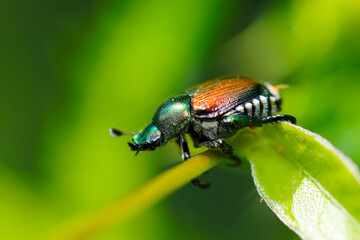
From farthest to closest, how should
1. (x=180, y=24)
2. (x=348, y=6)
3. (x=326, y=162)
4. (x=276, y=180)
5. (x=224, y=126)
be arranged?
(x=180, y=24) < (x=348, y=6) < (x=224, y=126) < (x=276, y=180) < (x=326, y=162)

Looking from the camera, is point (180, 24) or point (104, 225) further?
point (180, 24)

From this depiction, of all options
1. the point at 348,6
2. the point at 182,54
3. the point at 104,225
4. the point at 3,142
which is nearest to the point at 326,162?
the point at 104,225

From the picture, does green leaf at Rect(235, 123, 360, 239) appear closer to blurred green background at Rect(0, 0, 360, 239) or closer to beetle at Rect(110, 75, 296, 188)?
beetle at Rect(110, 75, 296, 188)

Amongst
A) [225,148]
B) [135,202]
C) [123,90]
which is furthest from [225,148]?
[123,90]

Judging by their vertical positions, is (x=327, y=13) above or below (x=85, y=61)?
below

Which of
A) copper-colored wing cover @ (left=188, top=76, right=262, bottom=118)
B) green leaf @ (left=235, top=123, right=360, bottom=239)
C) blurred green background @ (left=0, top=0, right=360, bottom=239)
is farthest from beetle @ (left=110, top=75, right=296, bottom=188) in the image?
blurred green background @ (left=0, top=0, right=360, bottom=239)

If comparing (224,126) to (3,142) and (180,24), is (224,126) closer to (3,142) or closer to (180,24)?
(180,24)

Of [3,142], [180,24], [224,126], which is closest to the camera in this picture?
[224,126]
